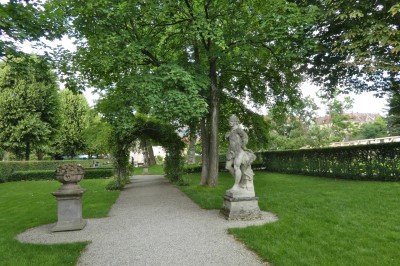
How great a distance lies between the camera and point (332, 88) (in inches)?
637

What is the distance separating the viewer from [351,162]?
15844 millimetres

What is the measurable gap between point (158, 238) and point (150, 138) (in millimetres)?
12351

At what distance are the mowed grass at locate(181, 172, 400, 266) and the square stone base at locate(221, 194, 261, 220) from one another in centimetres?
67

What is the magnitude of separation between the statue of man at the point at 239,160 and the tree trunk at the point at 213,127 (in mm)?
5224

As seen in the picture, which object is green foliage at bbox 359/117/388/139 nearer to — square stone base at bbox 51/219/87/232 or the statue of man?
the statue of man

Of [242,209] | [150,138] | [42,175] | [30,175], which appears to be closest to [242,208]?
[242,209]

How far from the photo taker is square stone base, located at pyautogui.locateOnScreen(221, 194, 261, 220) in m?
7.68

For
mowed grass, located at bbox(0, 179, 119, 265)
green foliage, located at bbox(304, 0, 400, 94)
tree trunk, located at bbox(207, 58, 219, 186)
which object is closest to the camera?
mowed grass, located at bbox(0, 179, 119, 265)

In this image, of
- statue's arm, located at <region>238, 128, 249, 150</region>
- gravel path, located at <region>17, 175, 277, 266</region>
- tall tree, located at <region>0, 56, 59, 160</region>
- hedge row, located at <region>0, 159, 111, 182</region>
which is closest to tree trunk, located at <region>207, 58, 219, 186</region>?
gravel path, located at <region>17, 175, 277, 266</region>

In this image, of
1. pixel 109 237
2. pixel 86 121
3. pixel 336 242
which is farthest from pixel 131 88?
pixel 86 121

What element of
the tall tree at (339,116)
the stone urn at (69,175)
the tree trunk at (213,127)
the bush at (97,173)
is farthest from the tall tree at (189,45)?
the tall tree at (339,116)

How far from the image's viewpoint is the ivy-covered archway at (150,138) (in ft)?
52.2

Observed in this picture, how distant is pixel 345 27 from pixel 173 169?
11.3 metres

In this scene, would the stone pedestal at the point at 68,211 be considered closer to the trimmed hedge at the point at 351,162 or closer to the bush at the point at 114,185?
the bush at the point at 114,185
